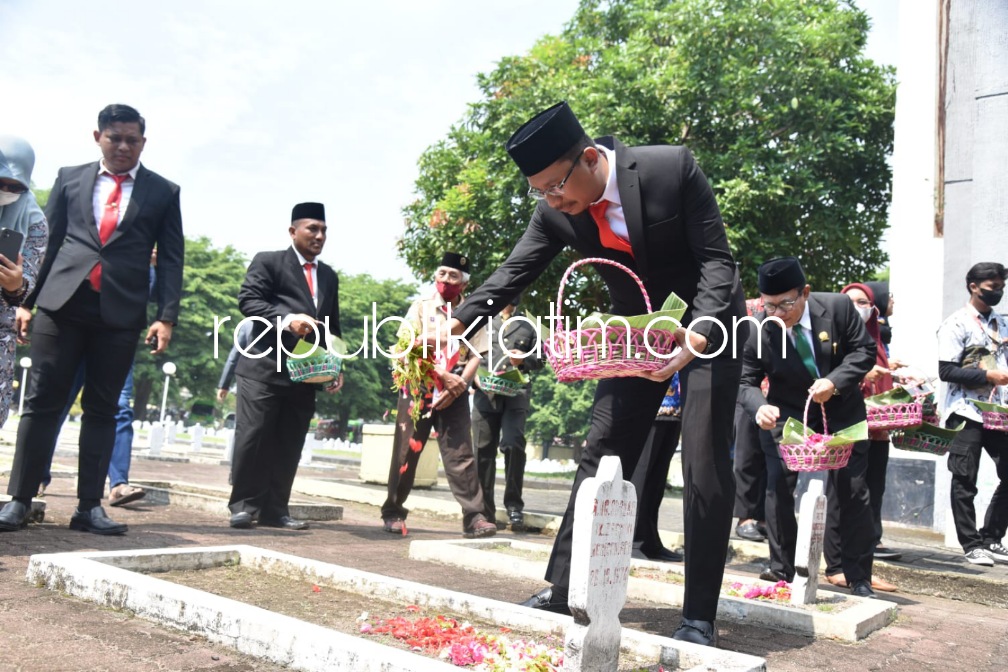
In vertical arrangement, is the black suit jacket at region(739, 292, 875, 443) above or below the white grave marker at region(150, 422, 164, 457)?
above

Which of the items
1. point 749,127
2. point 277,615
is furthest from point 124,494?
point 749,127

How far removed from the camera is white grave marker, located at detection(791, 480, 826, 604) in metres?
4.95

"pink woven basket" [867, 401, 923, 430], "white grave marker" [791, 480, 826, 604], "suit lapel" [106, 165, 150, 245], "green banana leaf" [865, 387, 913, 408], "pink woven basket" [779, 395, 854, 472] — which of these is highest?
"suit lapel" [106, 165, 150, 245]

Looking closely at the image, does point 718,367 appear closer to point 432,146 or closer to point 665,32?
point 665,32

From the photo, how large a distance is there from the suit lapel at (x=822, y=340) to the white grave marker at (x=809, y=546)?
0.86m

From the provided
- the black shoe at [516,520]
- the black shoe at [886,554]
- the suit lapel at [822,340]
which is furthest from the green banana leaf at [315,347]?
the black shoe at [886,554]

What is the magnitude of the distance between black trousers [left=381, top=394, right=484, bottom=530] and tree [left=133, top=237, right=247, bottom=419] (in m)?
45.3

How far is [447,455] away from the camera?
765cm

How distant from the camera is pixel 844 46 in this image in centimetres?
2094

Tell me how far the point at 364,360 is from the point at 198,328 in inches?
421

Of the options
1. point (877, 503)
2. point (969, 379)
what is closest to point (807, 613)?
point (877, 503)

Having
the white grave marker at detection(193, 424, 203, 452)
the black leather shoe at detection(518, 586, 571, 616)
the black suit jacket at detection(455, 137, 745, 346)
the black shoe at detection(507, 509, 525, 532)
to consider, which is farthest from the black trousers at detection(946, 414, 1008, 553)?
the white grave marker at detection(193, 424, 203, 452)

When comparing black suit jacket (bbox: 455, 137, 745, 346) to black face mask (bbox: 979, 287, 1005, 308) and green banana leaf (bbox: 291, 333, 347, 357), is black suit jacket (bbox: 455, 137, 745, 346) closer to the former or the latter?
green banana leaf (bbox: 291, 333, 347, 357)

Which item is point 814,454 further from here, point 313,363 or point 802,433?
point 313,363
